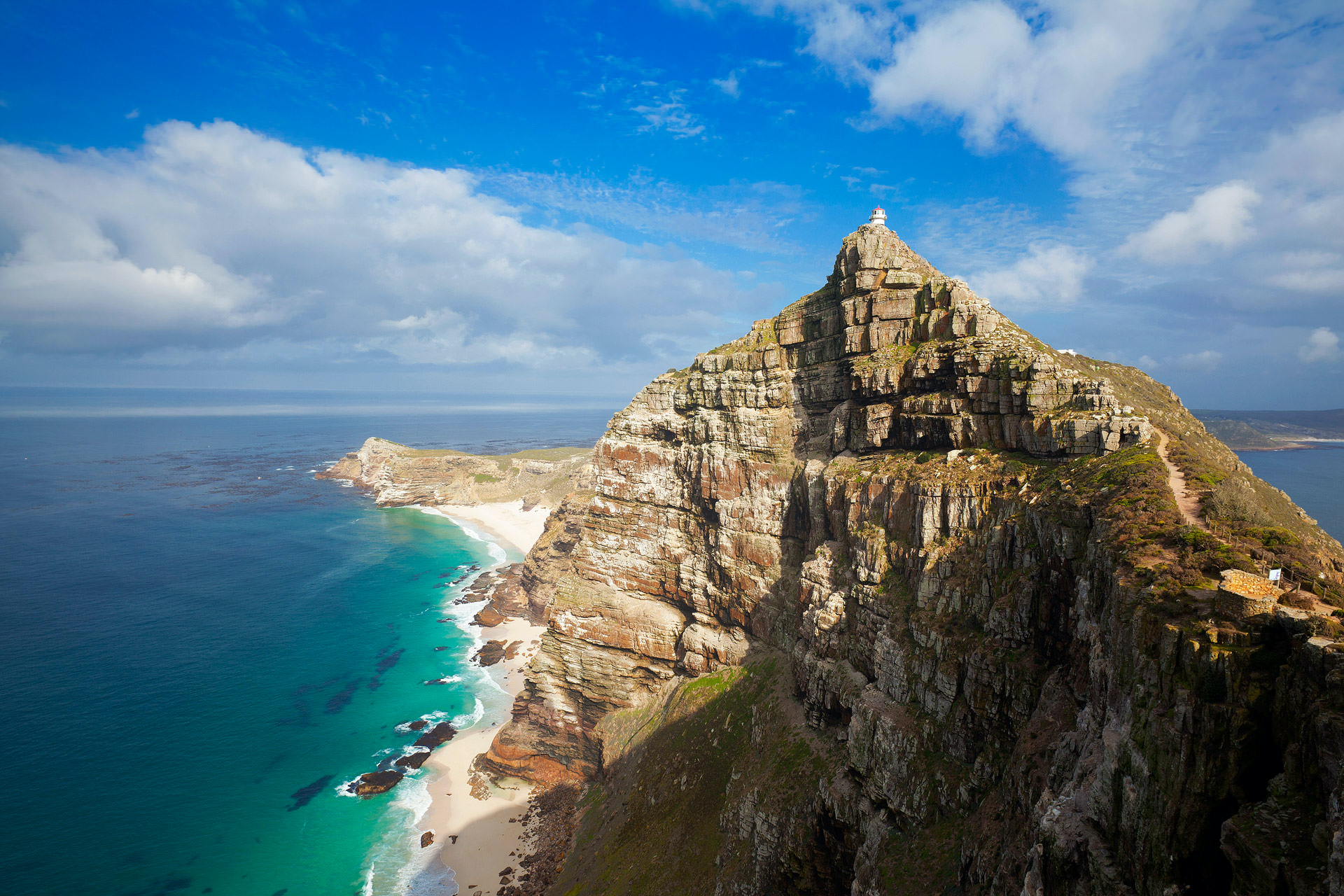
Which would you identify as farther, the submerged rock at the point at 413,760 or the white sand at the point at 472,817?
the submerged rock at the point at 413,760

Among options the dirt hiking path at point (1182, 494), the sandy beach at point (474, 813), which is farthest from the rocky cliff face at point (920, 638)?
the sandy beach at point (474, 813)

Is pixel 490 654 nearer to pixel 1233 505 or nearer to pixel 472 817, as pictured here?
pixel 472 817

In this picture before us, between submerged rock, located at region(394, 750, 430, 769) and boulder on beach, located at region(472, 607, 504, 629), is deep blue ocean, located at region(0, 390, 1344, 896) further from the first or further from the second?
boulder on beach, located at region(472, 607, 504, 629)

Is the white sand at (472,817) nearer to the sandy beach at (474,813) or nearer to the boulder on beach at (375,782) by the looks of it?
the sandy beach at (474,813)

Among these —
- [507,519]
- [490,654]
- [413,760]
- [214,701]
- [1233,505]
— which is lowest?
[413,760]

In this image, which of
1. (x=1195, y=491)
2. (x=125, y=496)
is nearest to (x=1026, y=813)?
(x=1195, y=491)

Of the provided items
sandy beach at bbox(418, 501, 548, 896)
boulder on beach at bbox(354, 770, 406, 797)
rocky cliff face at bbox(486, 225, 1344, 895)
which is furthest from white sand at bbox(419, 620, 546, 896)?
rocky cliff face at bbox(486, 225, 1344, 895)

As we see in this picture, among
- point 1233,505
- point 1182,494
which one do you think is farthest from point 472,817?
point 1233,505
